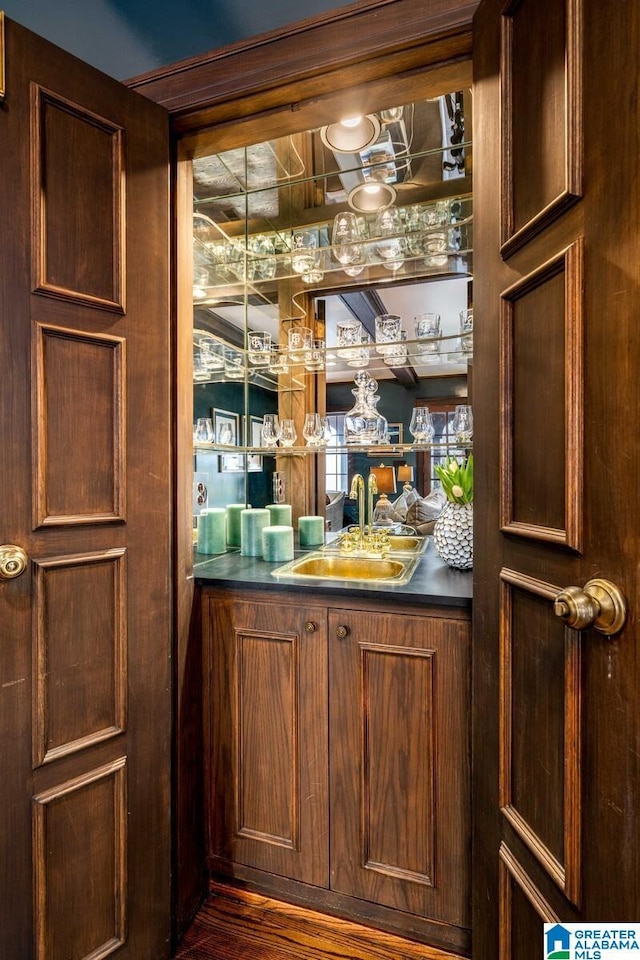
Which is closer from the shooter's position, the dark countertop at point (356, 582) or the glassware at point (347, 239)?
the dark countertop at point (356, 582)

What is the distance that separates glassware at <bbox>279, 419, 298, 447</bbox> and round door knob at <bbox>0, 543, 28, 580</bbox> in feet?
4.32

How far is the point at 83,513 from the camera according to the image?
1110 mm

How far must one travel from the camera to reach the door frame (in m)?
1.08

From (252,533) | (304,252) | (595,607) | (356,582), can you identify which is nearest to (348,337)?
(304,252)

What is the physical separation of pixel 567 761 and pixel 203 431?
160 centimetres

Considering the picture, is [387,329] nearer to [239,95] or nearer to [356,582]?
[239,95]

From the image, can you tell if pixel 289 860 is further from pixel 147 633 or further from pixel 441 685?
pixel 147 633

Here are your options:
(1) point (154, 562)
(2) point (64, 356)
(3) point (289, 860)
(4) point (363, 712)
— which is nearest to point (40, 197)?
(2) point (64, 356)

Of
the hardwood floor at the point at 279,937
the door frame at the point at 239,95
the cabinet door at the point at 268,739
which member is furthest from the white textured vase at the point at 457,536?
the hardwood floor at the point at 279,937

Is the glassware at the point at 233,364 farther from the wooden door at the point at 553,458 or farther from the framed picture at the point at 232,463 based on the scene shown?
the wooden door at the point at 553,458

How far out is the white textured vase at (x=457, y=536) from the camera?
1612 mm

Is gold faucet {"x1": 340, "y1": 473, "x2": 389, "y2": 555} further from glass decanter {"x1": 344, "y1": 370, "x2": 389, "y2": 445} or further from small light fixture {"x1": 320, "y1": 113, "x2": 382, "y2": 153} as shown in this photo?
small light fixture {"x1": 320, "y1": 113, "x2": 382, "y2": 153}

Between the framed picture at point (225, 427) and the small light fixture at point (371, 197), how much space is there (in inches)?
41.3

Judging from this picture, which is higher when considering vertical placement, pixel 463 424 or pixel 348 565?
pixel 463 424
